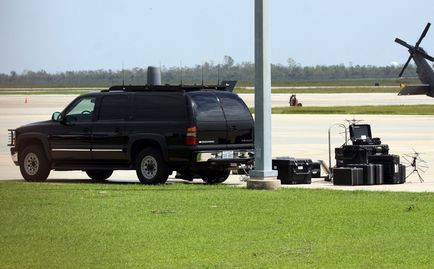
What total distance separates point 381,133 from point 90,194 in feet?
84.7

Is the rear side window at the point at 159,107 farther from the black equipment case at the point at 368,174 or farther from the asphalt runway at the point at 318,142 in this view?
the black equipment case at the point at 368,174

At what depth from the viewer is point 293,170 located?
73.8ft

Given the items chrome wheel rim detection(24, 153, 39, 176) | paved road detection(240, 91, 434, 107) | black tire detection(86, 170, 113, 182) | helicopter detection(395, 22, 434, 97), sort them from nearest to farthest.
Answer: chrome wheel rim detection(24, 153, 39, 176) → black tire detection(86, 170, 113, 182) → helicopter detection(395, 22, 434, 97) → paved road detection(240, 91, 434, 107)

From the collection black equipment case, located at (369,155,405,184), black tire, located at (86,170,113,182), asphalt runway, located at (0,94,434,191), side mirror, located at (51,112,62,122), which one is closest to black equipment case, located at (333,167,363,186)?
asphalt runway, located at (0,94,434,191)

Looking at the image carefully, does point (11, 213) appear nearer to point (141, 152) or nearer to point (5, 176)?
point (141, 152)

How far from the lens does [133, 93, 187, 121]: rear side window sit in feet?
72.6

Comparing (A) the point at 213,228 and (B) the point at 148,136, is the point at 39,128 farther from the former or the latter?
(A) the point at 213,228

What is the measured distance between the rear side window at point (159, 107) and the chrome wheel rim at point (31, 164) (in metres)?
2.39

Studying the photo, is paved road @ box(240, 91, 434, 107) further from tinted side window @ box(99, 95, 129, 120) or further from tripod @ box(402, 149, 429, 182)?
tinted side window @ box(99, 95, 129, 120)

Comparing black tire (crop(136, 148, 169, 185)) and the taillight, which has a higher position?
the taillight

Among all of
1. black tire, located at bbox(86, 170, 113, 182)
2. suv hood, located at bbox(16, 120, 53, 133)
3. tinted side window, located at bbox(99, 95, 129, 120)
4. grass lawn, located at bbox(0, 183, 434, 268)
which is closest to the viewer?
grass lawn, located at bbox(0, 183, 434, 268)

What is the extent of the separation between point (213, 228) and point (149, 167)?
775 cm

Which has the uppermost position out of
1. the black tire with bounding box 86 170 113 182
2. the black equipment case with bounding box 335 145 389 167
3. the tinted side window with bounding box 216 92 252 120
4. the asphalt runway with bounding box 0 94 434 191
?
the tinted side window with bounding box 216 92 252 120

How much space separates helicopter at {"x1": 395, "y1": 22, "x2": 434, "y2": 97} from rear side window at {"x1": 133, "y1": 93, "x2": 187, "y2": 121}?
6430 centimetres
